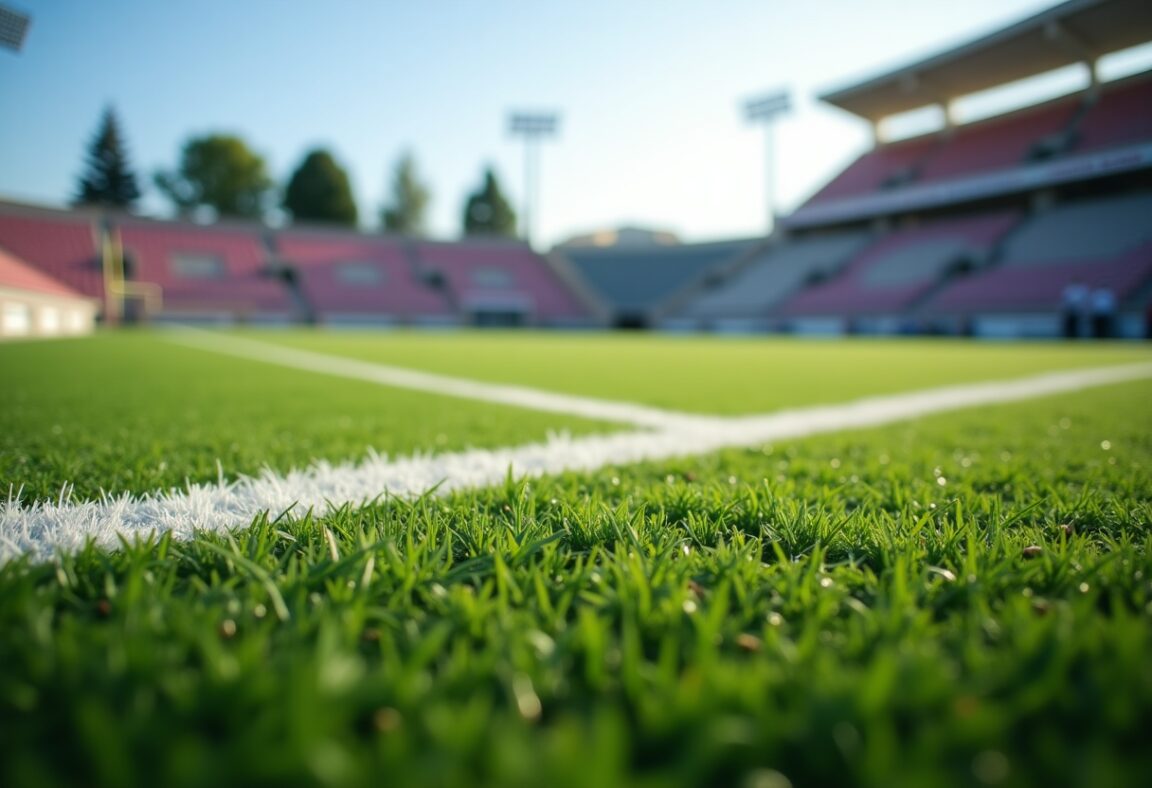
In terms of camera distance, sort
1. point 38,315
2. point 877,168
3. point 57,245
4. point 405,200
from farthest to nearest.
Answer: point 405,200 → point 877,168 → point 57,245 → point 38,315

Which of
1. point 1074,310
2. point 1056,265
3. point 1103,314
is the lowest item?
point 1103,314

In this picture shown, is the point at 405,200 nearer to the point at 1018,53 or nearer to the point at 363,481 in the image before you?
the point at 1018,53

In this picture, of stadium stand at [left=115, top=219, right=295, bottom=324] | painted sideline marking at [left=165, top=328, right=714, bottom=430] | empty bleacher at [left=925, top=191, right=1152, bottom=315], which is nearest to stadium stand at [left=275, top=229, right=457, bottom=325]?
stadium stand at [left=115, top=219, right=295, bottom=324]

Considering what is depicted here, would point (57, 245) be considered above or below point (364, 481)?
above

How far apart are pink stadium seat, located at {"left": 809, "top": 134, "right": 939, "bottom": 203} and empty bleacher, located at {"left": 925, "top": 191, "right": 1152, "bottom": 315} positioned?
7.91 metres

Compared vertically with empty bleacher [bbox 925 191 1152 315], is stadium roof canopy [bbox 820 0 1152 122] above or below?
above

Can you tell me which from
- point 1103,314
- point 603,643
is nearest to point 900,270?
point 1103,314

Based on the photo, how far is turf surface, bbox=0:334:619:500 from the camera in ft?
6.14

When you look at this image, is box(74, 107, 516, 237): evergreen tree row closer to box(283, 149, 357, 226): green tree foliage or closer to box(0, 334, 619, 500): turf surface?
box(283, 149, 357, 226): green tree foliage

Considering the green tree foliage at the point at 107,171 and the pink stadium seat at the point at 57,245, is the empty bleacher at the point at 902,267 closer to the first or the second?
the pink stadium seat at the point at 57,245

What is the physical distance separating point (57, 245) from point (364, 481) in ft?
109

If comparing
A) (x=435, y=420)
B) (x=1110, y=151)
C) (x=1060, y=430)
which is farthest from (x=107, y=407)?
(x=1110, y=151)

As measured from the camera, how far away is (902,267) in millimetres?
24688

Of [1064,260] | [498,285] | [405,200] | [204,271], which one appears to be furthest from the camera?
[405,200]
